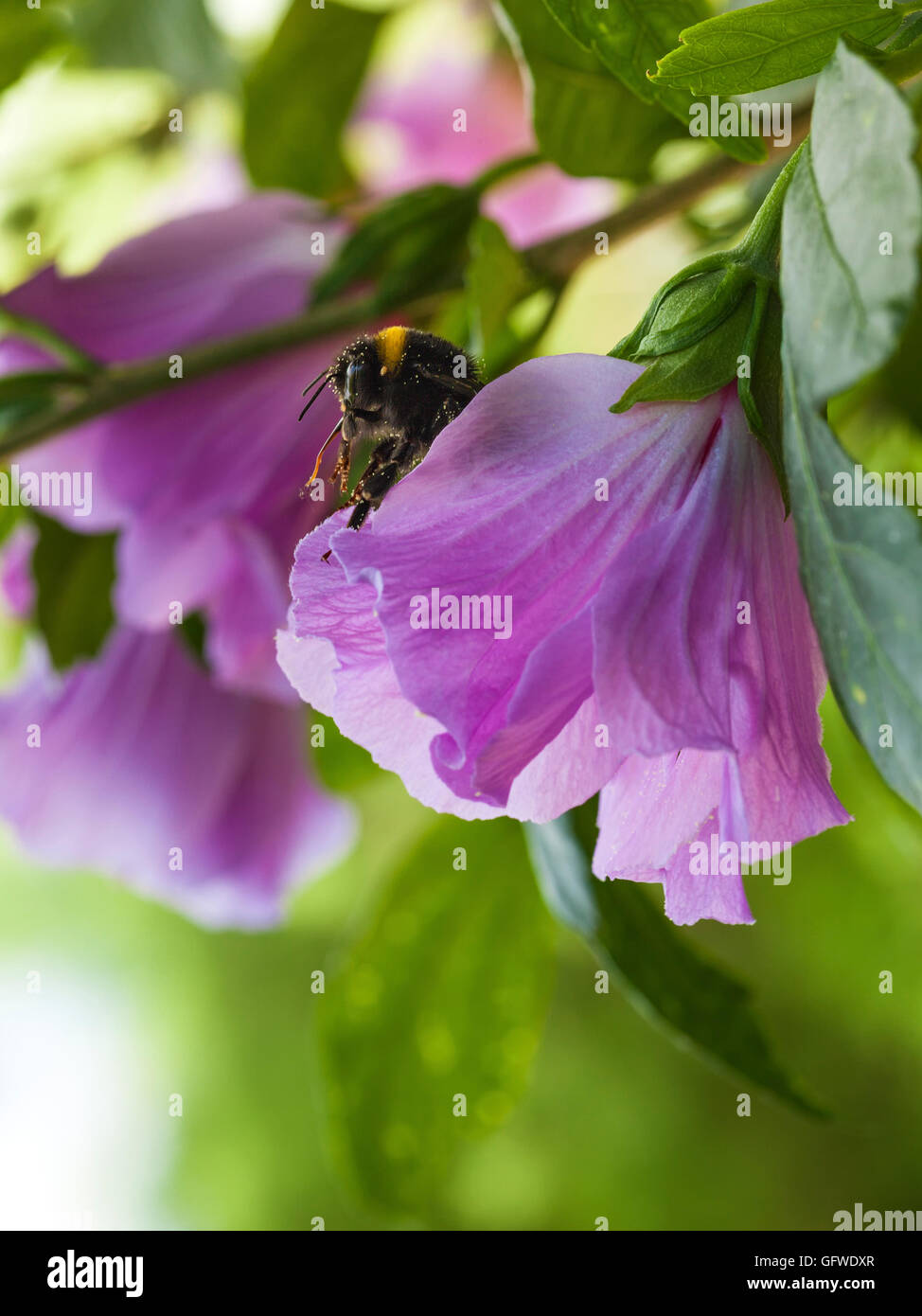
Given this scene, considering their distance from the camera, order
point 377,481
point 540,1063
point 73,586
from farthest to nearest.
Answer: point 540,1063
point 73,586
point 377,481

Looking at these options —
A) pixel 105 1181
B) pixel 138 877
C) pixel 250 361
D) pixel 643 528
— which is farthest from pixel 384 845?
pixel 643 528

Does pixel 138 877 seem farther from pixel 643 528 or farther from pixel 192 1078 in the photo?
pixel 192 1078

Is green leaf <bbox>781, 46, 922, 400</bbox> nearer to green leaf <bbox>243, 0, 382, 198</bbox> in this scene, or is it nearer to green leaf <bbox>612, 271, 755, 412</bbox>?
green leaf <bbox>612, 271, 755, 412</bbox>

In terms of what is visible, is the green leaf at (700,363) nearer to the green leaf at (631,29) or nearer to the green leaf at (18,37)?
the green leaf at (631,29)

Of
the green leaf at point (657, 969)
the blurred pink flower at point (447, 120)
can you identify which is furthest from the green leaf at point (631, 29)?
the blurred pink flower at point (447, 120)

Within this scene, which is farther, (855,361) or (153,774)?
(153,774)

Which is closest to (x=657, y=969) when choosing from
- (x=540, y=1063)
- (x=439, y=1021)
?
(x=439, y=1021)

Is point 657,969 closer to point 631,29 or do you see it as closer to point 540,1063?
point 631,29

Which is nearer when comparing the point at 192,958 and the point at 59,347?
the point at 59,347
